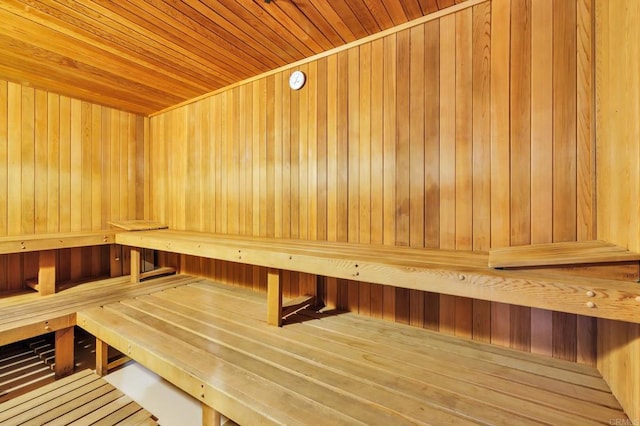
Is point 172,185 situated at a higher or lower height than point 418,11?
lower

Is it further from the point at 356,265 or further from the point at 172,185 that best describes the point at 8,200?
the point at 356,265

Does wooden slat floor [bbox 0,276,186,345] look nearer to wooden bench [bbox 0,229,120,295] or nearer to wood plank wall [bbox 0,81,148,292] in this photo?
wooden bench [bbox 0,229,120,295]

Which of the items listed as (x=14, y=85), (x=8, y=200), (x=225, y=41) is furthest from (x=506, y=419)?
(x=14, y=85)

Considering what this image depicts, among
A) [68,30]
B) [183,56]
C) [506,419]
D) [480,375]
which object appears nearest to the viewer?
[506,419]

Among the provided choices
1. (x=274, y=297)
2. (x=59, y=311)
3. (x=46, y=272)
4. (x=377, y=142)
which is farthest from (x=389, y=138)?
(x=46, y=272)

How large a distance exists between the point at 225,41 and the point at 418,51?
4.22 ft

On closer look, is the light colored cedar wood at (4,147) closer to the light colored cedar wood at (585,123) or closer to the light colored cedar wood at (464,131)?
the light colored cedar wood at (464,131)

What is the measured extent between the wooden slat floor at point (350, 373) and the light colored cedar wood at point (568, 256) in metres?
0.54

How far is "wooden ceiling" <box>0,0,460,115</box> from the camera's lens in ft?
5.11

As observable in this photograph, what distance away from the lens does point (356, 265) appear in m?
1.29

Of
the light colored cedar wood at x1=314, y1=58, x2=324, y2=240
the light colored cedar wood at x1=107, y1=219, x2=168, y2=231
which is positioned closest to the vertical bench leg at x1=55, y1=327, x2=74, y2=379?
the light colored cedar wood at x1=107, y1=219, x2=168, y2=231

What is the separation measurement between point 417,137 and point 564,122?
2.25 ft

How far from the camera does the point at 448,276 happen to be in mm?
1075

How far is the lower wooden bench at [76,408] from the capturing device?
148 centimetres
